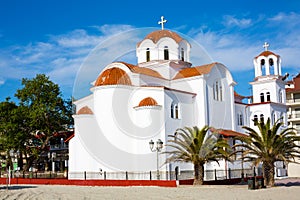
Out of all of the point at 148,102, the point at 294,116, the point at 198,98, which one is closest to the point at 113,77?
the point at 148,102

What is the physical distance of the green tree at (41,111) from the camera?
4447 centimetres

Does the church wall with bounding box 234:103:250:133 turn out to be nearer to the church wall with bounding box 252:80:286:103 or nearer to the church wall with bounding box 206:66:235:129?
the church wall with bounding box 206:66:235:129

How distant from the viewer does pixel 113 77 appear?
31.8 metres

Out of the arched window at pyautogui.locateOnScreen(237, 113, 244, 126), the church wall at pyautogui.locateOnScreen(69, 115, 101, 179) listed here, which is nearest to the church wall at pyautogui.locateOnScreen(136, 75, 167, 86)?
the church wall at pyautogui.locateOnScreen(69, 115, 101, 179)

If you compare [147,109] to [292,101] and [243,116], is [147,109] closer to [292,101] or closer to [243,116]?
[243,116]

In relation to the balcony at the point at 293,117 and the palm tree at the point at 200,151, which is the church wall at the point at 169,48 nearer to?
the palm tree at the point at 200,151

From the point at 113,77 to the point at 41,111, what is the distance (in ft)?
50.6

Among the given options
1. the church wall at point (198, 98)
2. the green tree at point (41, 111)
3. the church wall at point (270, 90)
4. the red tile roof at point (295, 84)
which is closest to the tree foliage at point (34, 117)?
the green tree at point (41, 111)

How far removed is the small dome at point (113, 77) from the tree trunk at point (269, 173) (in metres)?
13.2

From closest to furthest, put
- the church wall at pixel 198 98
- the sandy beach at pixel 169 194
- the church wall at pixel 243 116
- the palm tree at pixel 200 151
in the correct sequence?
the sandy beach at pixel 169 194 → the palm tree at pixel 200 151 → the church wall at pixel 198 98 → the church wall at pixel 243 116

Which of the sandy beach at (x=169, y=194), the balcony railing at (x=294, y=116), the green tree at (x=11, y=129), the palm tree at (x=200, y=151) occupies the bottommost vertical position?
the sandy beach at (x=169, y=194)

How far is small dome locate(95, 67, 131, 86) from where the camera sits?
104 ft

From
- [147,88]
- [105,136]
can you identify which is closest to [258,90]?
[147,88]

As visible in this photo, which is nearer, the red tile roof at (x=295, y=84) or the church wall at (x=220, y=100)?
the church wall at (x=220, y=100)
